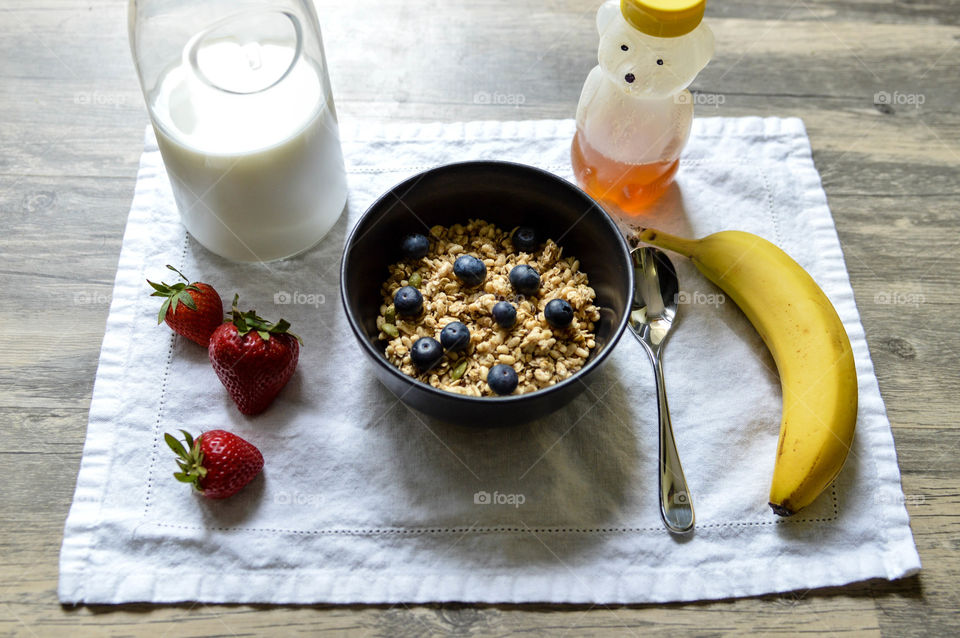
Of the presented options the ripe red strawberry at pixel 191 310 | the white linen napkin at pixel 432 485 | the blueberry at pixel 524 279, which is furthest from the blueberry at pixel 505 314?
the ripe red strawberry at pixel 191 310

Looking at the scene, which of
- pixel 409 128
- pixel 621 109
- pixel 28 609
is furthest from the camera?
pixel 409 128

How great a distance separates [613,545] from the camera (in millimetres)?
918

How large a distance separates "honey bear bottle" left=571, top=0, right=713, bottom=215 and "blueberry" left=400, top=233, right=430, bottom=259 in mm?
317

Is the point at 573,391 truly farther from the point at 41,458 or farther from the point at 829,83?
the point at 829,83

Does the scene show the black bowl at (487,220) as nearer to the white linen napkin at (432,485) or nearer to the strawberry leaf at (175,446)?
the white linen napkin at (432,485)

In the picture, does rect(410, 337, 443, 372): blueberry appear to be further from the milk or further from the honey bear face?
the honey bear face

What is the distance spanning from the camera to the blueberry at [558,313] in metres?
0.95

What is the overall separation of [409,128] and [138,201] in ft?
1.43

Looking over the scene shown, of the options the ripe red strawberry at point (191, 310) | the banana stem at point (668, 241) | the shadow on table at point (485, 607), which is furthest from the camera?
the banana stem at point (668, 241)

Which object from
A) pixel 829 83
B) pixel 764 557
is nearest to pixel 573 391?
pixel 764 557

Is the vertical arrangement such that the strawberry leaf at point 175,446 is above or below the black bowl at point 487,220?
below

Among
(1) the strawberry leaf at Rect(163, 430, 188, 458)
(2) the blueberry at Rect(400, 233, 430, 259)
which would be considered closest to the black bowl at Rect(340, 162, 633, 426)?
(2) the blueberry at Rect(400, 233, 430, 259)

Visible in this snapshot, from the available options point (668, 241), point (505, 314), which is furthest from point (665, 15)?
point (505, 314)

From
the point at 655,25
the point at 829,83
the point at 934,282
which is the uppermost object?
the point at 655,25
